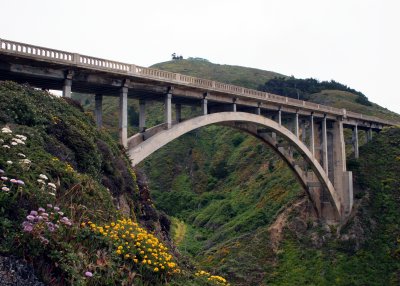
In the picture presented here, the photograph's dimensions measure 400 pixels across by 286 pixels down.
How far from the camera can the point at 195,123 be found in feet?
77.4

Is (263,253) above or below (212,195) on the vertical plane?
below

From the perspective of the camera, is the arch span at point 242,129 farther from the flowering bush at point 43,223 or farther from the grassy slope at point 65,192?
the flowering bush at point 43,223

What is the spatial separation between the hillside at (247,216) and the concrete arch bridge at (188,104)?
3.18 metres

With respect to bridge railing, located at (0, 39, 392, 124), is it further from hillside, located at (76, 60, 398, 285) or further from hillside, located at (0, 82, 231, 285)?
hillside, located at (76, 60, 398, 285)

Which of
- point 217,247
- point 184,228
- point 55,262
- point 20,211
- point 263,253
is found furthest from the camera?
point 184,228

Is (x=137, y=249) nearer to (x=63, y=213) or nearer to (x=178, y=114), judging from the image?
(x=63, y=213)

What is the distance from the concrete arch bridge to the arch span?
0.05 m

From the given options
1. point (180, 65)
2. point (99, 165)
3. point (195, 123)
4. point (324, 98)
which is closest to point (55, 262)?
point (99, 165)

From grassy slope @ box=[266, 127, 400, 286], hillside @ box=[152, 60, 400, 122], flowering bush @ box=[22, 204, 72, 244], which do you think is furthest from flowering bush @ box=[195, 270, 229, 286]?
hillside @ box=[152, 60, 400, 122]

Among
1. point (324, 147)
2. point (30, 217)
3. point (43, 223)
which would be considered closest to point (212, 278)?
point (43, 223)

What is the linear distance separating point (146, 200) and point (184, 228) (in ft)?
109

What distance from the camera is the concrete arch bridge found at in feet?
58.1

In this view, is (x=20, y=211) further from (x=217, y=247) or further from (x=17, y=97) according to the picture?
(x=217, y=247)

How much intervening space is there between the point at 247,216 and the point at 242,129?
15997mm
